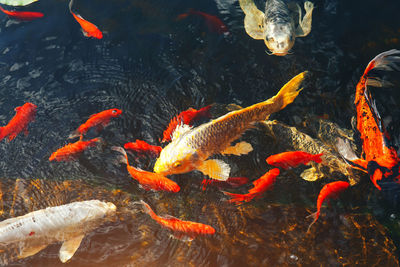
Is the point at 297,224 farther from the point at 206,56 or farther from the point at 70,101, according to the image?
the point at 70,101

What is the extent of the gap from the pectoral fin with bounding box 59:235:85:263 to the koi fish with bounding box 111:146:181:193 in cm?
78

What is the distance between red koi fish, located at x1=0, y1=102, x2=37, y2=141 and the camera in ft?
13.2

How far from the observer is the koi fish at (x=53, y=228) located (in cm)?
309

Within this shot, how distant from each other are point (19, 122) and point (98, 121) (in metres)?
1.03

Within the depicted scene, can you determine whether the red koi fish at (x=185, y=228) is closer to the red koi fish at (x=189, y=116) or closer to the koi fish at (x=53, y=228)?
the koi fish at (x=53, y=228)

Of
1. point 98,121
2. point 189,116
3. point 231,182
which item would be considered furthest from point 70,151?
point 231,182

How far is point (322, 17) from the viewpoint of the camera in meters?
4.66

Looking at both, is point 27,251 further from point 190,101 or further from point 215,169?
point 190,101

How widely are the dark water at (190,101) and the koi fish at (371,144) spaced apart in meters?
0.21

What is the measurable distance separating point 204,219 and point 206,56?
7.51 feet

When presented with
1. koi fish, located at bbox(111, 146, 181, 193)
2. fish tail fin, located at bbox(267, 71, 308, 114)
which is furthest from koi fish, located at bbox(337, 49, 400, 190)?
koi fish, located at bbox(111, 146, 181, 193)

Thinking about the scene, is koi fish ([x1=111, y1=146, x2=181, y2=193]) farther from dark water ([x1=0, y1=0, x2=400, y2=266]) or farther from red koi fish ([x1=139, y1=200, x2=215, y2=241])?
red koi fish ([x1=139, y1=200, x2=215, y2=241])

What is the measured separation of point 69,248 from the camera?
3098mm

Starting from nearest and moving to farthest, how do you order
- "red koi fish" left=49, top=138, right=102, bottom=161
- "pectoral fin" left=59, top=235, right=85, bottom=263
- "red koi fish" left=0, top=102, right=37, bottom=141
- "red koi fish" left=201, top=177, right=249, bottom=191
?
"pectoral fin" left=59, top=235, right=85, bottom=263 → "red koi fish" left=201, top=177, right=249, bottom=191 → "red koi fish" left=49, top=138, right=102, bottom=161 → "red koi fish" left=0, top=102, right=37, bottom=141
